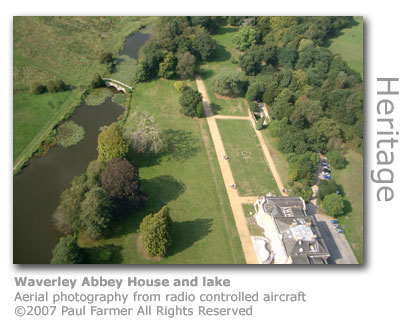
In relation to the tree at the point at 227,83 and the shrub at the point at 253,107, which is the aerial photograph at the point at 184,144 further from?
the shrub at the point at 253,107

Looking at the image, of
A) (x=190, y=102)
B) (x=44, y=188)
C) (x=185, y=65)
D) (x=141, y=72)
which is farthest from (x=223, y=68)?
(x=44, y=188)

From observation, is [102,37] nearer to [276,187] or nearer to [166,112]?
[166,112]

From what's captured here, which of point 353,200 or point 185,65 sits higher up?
point 185,65

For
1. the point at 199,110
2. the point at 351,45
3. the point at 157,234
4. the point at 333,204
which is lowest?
the point at 333,204

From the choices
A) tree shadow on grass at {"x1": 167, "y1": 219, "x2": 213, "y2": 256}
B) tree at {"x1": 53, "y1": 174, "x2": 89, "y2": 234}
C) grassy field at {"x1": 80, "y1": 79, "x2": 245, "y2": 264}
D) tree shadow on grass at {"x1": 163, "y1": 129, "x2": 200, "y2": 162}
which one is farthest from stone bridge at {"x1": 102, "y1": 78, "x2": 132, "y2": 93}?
tree shadow on grass at {"x1": 167, "y1": 219, "x2": 213, "y2": 256}

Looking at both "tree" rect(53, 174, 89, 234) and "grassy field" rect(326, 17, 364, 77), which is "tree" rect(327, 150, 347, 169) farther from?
"tree" rect(53, 174, 89, 234)

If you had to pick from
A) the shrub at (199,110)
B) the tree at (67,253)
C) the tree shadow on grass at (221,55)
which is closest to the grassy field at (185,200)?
the shrub at (199,110)

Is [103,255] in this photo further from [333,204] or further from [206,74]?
[206,74]

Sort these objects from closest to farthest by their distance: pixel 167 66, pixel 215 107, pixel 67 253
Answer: pixel 67 253, pixel 215 107, pixel 167 66
